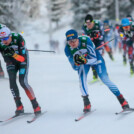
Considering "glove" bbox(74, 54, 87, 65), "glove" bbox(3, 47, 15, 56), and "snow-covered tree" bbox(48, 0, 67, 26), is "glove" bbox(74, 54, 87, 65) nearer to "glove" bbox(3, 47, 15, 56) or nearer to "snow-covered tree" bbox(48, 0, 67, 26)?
"glove" bbox(3, 47, 15, 56)

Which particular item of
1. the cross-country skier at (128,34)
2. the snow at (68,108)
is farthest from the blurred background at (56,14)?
the cross-country skier at (128,34)

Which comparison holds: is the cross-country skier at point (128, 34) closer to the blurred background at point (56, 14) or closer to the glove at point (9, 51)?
the glove at point (9, 51)

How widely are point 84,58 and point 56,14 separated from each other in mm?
49380

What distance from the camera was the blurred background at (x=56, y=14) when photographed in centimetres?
1620

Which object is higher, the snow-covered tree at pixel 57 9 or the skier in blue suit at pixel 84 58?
the snow-covered tree at pixel 57 9

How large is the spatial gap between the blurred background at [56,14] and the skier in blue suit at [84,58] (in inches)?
316

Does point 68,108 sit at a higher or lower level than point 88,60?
lower

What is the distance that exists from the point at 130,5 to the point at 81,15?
7122 mm

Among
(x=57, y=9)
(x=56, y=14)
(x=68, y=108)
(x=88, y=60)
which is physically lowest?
(x=68, y=108)

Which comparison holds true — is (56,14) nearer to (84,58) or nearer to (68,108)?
(68,108)

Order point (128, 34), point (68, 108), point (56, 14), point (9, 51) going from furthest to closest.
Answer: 1. point (56, 14)
2. point (128, 34)
3. point (68, 108)
4. point (9, 51)

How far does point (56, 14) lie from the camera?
2112 inches

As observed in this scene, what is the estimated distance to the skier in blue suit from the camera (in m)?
5.29

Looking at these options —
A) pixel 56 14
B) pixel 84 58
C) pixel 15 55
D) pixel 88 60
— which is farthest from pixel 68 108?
pixel 56 14
